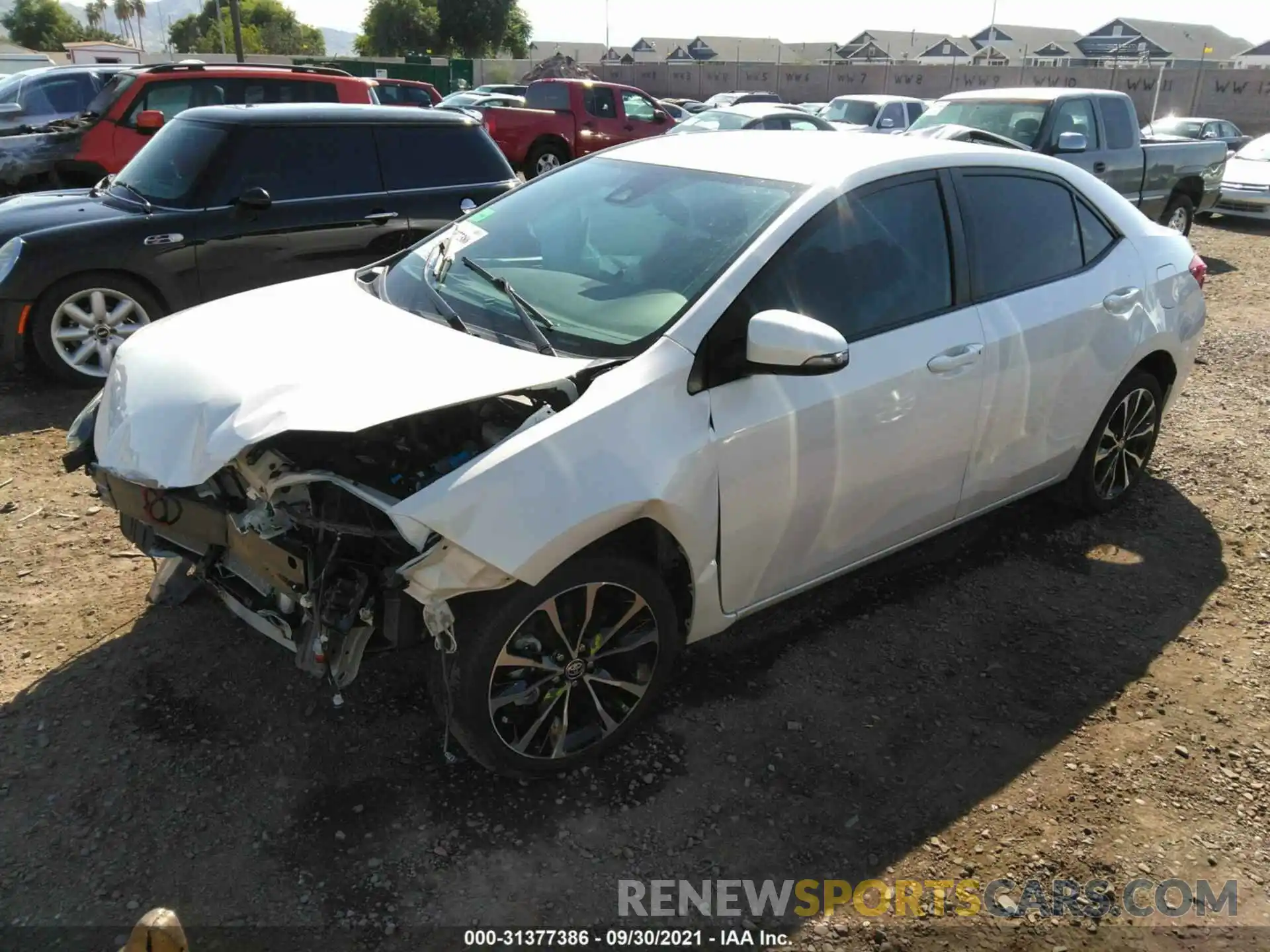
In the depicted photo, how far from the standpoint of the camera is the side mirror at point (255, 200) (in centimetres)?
604

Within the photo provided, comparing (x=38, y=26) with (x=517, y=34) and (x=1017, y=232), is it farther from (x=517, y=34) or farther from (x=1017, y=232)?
(x=1017, y=232)

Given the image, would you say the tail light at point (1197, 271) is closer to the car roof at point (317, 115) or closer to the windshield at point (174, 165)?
the car roof at point (317, 115)

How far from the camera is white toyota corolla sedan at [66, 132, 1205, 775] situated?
8.53 ft

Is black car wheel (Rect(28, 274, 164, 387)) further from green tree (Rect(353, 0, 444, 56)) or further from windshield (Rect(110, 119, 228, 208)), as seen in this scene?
green tree (Rect(353, 0, 444, 56))

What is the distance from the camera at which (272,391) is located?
265 cm

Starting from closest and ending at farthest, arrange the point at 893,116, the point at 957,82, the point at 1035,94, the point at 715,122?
the point at 1035,94, the point at 715,122, the point at 893,116, the point at 957,82

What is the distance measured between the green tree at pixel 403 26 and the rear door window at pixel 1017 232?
61.3m

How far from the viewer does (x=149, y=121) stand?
8516 millimetres

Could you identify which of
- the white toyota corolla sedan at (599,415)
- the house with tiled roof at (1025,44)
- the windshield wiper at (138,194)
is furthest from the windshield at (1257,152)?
the house with tiled roof at (1025,44)

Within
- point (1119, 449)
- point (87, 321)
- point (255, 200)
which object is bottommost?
point (1119, 449)

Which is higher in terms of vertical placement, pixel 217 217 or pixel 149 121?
pixel 149 121

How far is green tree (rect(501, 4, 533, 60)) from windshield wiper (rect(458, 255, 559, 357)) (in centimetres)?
6141

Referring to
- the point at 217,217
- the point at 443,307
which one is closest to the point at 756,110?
the point at 217,217

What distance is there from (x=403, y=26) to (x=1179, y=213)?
185 feet
